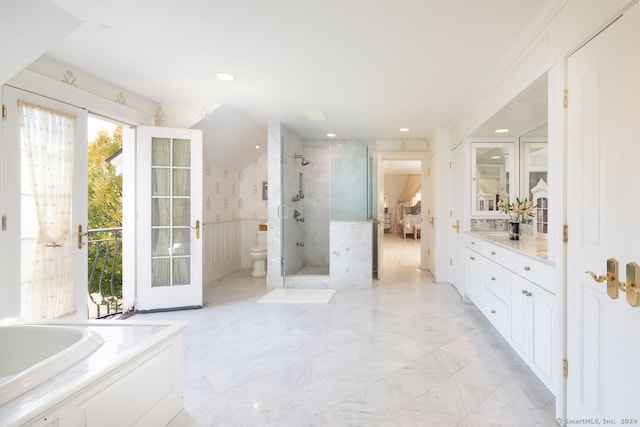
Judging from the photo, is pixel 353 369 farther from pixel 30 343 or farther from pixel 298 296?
pixel 298 296

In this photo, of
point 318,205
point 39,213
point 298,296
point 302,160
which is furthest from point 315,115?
point 39,213

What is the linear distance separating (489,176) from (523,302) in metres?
2.05

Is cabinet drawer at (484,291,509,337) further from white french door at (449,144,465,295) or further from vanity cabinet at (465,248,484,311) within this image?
white french door at (449,144,465,295)

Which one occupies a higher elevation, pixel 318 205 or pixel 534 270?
pixel 318 205

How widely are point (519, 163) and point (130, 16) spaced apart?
12.9 ft

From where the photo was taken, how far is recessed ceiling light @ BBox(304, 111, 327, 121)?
13.7ft

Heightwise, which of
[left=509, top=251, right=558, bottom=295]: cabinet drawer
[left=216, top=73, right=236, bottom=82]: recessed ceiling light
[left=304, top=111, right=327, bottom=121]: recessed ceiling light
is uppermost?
[left=304, top=111, right=327, bottom=121]: recessed ceiling light

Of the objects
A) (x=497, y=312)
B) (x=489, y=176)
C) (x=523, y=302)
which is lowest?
(x=497, y=312)

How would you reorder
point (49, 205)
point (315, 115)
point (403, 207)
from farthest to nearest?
point (403, 207) → point (315, 115) → point (49, 205)

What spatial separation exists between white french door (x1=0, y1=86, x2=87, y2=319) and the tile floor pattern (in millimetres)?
1014

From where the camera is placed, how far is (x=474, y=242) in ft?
11.6

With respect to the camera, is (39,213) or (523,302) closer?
(523,302)

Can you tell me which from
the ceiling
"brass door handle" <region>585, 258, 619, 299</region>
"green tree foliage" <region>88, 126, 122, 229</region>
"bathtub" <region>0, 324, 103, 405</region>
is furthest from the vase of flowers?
"green tree foliage" <region>88, 126, 122, 229</region>

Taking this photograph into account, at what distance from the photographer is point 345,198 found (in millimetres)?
4988
